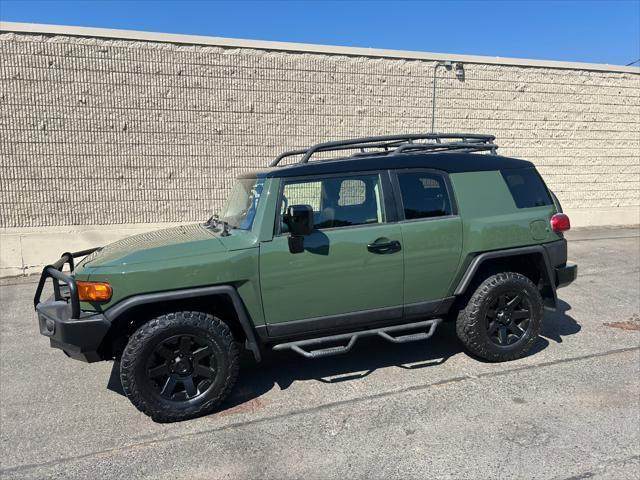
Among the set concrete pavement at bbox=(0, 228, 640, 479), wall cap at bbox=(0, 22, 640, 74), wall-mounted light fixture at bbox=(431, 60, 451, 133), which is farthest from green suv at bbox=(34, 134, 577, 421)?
wall-mounted light fixture at bbox=(431, 60, 451, 133)

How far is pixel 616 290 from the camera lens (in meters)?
6.79

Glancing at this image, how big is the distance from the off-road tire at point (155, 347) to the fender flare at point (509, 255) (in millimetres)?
2006

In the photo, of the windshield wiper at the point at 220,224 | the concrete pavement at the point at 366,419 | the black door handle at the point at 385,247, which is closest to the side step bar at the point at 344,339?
the concrete pavement at the point at 366,419

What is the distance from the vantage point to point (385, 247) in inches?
153

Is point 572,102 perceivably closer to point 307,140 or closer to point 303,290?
point 307,140

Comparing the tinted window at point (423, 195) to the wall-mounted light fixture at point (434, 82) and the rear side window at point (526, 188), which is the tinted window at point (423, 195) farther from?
the wall-mounted light fixture at point (434, 82)

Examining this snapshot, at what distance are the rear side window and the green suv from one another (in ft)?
0.04

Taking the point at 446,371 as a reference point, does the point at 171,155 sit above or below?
above

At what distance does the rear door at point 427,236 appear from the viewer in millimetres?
4000

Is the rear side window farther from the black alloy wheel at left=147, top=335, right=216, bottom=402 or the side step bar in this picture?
the black alloy wheel at left=147, top=335, right=216, bottom=402

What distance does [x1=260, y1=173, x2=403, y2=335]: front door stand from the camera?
12.1 feet

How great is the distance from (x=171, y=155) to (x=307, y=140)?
2683mm

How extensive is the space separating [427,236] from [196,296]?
6.28 feet

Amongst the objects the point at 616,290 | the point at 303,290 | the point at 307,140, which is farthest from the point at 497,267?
the point at 307,140
